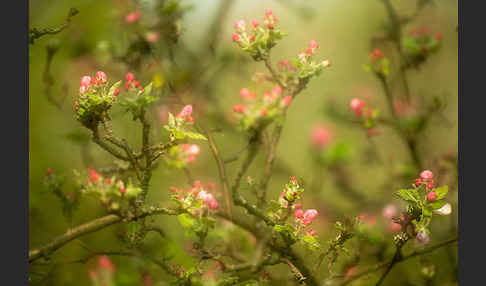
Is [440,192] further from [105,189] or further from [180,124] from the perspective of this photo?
[105,189]

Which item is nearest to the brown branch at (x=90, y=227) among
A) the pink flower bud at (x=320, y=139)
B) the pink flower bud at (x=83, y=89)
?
the pink flower bud at (x=83, y=89)

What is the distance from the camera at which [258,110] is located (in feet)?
2.54

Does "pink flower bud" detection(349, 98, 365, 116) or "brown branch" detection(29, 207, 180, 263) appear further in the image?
"pink flower bud" detection(349, 98, 365, 116)

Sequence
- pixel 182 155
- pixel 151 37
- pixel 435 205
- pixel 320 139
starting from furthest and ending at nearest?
pixel 320 139, pixel 151 37, pixel 182 155, pixel 435 205

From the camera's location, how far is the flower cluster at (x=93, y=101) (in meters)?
0.79

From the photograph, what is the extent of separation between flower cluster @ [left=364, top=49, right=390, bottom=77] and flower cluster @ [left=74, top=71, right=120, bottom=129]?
74 cm

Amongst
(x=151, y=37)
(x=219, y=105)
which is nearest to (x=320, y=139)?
(x=219, y=105)

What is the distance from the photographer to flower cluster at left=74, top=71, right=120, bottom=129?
0.79 m

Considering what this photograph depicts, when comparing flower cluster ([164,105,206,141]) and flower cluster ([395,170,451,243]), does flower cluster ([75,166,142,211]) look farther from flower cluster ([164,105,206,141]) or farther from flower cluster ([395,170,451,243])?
flower cluster ([395,170,451,243])

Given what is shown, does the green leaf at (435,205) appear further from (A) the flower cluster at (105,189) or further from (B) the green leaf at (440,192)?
(A) the flower cluster at (105,189)

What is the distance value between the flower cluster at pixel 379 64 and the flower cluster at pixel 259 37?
42cm

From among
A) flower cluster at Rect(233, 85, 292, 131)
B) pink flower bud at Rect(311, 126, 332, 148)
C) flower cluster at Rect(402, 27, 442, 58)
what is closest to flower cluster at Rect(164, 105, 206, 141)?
flower cluster at Rect(233, 85, 292, 131)

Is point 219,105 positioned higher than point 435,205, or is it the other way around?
point 219,105

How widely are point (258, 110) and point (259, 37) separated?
21 centimetres
